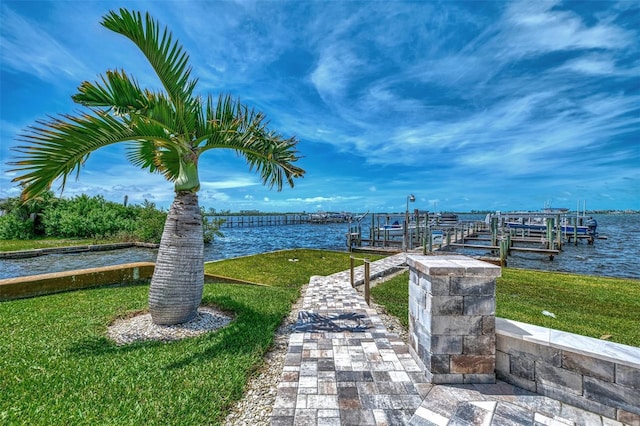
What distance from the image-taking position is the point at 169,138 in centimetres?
418

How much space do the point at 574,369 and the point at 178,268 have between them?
14.9 feet

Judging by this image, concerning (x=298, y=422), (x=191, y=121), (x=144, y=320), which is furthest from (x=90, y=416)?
(x=191, y=121)

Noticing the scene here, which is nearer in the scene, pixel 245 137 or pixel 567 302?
pixel 245 137

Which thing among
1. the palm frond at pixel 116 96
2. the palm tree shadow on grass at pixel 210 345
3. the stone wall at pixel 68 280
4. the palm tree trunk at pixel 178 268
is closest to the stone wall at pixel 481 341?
the palm tree shadow on grass at pixel 210 345

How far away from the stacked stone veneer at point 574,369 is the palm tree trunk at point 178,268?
394cm

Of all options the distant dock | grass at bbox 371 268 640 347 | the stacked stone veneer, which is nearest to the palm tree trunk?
grass at bbox 371 268 640 347

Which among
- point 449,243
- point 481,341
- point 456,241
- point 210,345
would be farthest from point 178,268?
point 456,241

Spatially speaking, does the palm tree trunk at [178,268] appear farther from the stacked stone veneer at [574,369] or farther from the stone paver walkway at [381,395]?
the stacked stone veneer at [574,369]

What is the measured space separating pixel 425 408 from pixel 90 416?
2733mm

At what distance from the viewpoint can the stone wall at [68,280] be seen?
561 centimetres

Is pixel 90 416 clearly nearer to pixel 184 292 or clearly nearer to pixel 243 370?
pixel 243 370

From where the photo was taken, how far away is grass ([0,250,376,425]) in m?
2.38

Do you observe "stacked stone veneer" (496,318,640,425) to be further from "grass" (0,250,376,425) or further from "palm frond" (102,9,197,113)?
"palm frond" (102,9,197,113)

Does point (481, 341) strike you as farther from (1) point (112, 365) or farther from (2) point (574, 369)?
(1) point (112, 365)
